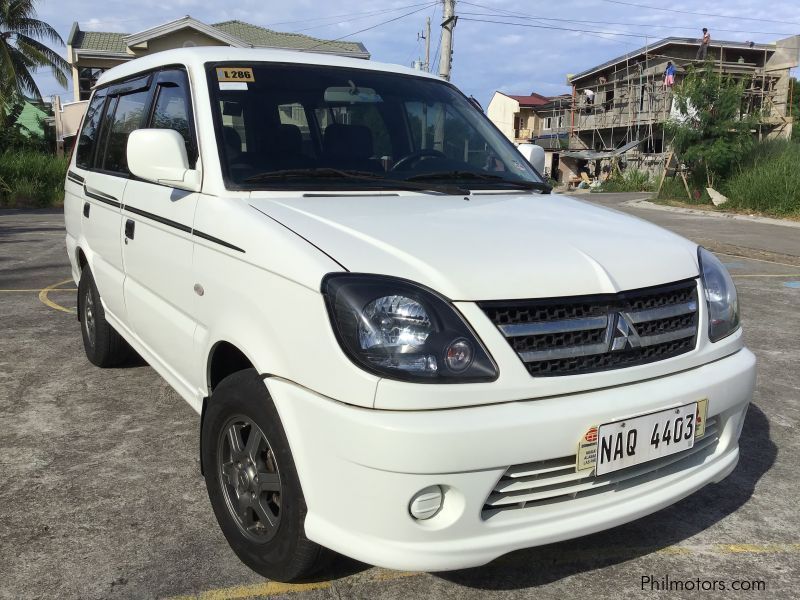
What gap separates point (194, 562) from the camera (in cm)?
258

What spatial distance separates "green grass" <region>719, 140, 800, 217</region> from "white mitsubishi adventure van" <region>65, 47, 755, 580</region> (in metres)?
17.5

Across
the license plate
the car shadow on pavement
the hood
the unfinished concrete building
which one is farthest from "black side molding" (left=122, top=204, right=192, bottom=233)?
the unfinished concrete building

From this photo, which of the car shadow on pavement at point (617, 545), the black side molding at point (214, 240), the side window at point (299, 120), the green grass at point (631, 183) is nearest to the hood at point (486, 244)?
the black side molding at point (214, 240)

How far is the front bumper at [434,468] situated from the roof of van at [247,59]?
1771 mm

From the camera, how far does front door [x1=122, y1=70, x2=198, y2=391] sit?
2.91m

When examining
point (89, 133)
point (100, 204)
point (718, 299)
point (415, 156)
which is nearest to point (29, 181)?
point (89, 133)

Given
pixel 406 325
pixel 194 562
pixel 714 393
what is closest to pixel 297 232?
pixel 406 325

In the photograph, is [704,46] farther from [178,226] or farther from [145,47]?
[178,226]

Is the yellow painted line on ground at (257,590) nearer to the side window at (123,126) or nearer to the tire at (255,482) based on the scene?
the tire at (255,482)

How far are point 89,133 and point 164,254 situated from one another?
219 centimetres

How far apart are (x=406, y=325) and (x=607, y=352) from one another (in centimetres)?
65

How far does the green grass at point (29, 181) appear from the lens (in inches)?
756

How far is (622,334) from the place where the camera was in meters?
2.22

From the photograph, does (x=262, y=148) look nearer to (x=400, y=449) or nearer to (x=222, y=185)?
(x=222, y=185)
